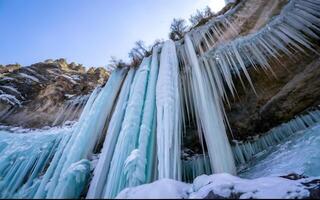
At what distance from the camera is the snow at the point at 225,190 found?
2.24 m

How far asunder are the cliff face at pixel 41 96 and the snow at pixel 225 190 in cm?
612

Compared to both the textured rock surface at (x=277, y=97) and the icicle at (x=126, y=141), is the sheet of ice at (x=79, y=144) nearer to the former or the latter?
the icicle at (x=126, y=141)

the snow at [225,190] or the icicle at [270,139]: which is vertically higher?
the icicle at [270,139]

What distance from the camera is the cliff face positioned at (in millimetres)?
8352

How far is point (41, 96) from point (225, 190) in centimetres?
852

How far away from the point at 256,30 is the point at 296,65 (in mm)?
1307

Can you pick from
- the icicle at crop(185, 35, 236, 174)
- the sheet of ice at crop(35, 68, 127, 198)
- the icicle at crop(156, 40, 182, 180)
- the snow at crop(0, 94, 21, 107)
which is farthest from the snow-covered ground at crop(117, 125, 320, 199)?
the snow at crop(0, 94, 21, 107)

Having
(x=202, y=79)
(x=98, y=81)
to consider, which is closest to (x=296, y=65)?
(x=202, y=79)

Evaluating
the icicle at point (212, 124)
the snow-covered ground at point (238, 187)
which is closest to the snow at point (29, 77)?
the icicle at point (212, 124)

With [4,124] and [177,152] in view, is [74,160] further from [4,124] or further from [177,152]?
[4,124]

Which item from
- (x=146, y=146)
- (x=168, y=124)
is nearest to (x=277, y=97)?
(x=168, y=124)

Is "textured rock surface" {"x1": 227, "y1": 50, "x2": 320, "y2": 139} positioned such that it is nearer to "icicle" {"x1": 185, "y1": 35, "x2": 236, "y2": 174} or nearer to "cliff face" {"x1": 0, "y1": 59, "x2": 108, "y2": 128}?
"icicle" {"x1": 185, "y1": 35, "x2": 236, "y2": 174}

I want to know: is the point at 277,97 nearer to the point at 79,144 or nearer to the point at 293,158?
the point at 293,158

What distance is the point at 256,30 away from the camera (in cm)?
629
